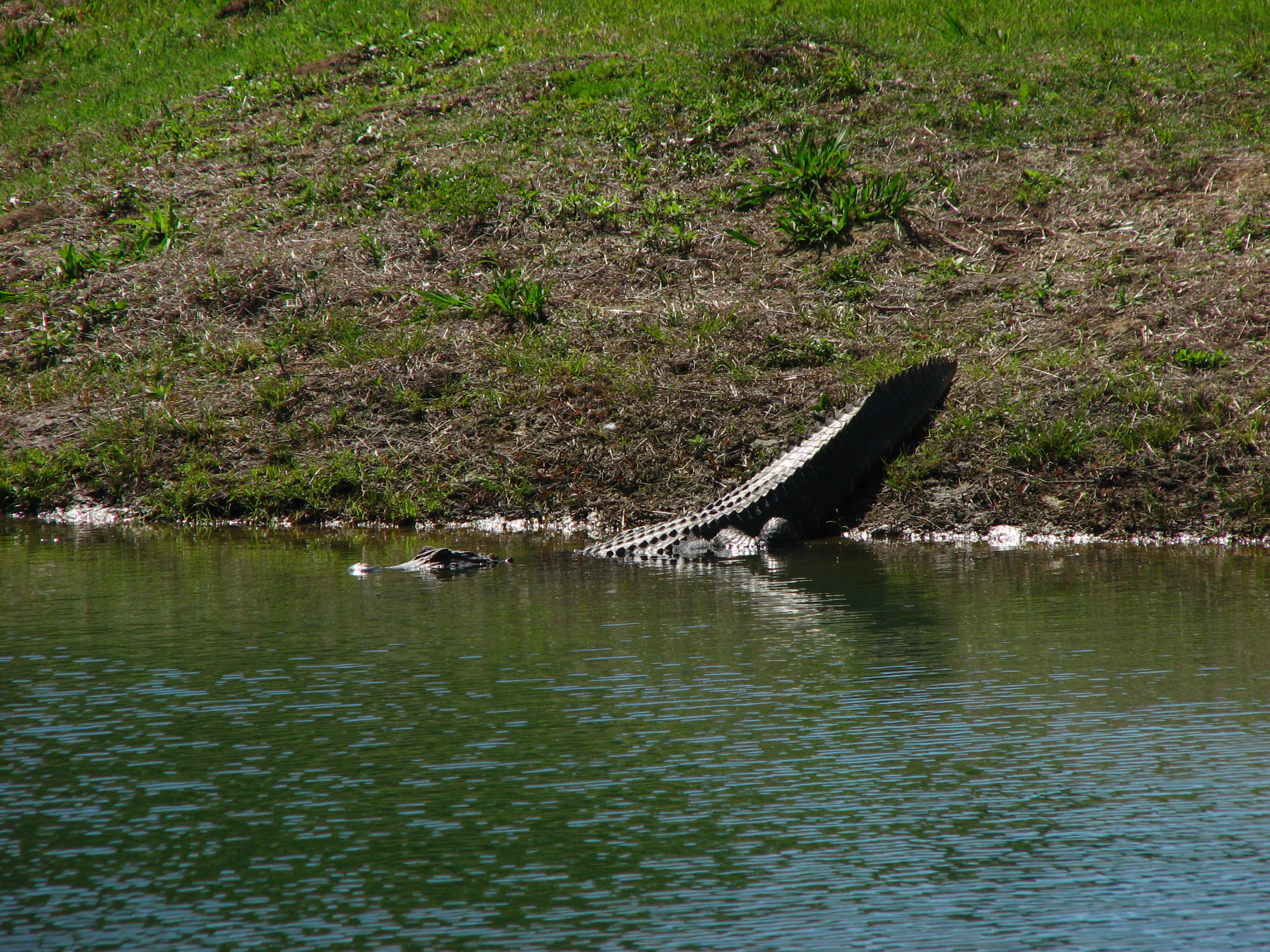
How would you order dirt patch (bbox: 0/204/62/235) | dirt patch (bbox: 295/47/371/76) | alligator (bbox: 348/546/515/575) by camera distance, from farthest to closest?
dirt patch (bbox: 295/47/371/76) → dirt patch (bbox: 0/204/62/235) → alligator (bbox: 348/546/515/575)

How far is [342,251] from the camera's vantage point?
412 inches

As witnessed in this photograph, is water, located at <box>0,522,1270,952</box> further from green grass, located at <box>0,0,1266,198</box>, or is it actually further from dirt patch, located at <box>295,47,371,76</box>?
dirt patch, located at <box>295,47,371,76</box>

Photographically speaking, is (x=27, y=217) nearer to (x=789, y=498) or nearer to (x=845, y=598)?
(x=789, y=498)

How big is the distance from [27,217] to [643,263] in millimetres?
7088

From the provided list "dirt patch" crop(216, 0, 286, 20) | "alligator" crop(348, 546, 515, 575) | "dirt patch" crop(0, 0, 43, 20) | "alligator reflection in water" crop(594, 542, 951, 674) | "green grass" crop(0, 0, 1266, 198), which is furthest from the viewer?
"dirt patch" crop(0, 0, 43, 20)

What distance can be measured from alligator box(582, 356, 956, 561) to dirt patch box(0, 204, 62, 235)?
8.73 metres

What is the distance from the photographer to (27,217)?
1255 centimetres

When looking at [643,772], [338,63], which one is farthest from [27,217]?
[643,772]

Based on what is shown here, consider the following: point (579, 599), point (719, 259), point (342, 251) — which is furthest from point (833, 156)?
point (579, 599)

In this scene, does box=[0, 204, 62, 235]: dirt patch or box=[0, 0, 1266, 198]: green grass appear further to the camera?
box=[0, 204, 62, 235]: dirt patch

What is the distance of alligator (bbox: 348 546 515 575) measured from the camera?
5.77m

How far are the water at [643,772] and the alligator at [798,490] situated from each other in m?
1.25

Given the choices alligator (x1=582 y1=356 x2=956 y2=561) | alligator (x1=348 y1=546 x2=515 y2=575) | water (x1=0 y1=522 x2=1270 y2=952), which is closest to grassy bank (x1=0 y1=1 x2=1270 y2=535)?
alligator (x1=582 y1=356 x2=956 y2=561)

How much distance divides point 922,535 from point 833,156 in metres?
4.76
